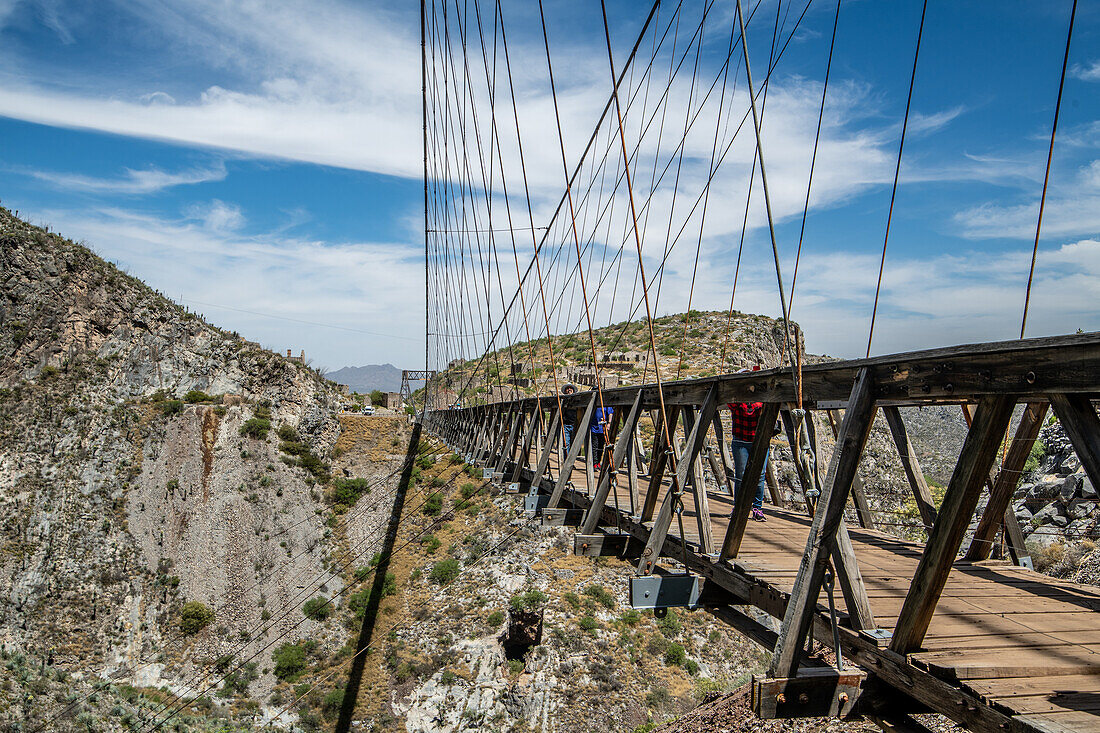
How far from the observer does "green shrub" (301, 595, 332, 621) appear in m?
21.9

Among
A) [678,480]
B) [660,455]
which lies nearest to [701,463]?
[678,480]

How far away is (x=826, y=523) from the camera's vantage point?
7.15 ft

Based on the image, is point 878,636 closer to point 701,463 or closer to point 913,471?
point 701,463

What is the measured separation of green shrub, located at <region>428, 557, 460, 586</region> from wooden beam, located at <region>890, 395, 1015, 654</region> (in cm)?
1976

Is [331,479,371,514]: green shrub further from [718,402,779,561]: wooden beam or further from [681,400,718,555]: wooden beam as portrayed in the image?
[718,402,779,561]: wooden beam

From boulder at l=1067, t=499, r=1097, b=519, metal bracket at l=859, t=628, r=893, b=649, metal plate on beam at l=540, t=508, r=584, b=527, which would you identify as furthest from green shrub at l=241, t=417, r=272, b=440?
metal bracket at l=859, t=628, r=893, b=649

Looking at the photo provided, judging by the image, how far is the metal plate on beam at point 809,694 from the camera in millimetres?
2154

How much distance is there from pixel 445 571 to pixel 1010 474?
19.9 m

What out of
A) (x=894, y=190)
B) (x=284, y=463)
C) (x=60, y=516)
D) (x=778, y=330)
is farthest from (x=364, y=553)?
(x=778, y=330)

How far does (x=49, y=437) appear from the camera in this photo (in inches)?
1089

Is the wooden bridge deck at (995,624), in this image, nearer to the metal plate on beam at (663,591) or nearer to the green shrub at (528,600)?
the metal plate on beam at (663,591)

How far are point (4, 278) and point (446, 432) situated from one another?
2939 cm

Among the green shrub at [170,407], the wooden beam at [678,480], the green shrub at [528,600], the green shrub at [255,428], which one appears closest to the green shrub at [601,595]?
the green shrub at [528,600]

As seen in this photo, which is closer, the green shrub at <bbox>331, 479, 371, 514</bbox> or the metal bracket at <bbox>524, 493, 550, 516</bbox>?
the metal bracket at <bbox>524, 493, 550, 516</bbox>
